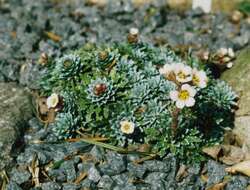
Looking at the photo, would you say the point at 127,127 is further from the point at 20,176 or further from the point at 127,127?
the point at 20,176

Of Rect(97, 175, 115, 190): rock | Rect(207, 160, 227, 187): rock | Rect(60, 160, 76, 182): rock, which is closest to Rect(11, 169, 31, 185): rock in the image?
Rect(60, 160, 76, 182): rock

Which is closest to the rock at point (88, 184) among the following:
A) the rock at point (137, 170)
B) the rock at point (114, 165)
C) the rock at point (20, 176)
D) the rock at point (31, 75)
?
the rock at point (114, 165)

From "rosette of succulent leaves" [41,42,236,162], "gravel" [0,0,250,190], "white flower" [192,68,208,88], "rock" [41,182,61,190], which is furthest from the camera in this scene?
"rosette of succulent leaves" [41,42,236,162]

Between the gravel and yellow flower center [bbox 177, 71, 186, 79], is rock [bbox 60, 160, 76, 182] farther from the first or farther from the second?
yellow flower center [bbox 177, 71, 186, 79]

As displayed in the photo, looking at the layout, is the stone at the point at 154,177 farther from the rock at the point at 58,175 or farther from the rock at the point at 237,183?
the rock at the point at 58,175

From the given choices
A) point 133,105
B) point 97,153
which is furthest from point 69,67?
point 97,153

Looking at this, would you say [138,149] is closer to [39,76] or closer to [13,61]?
[39,76]
